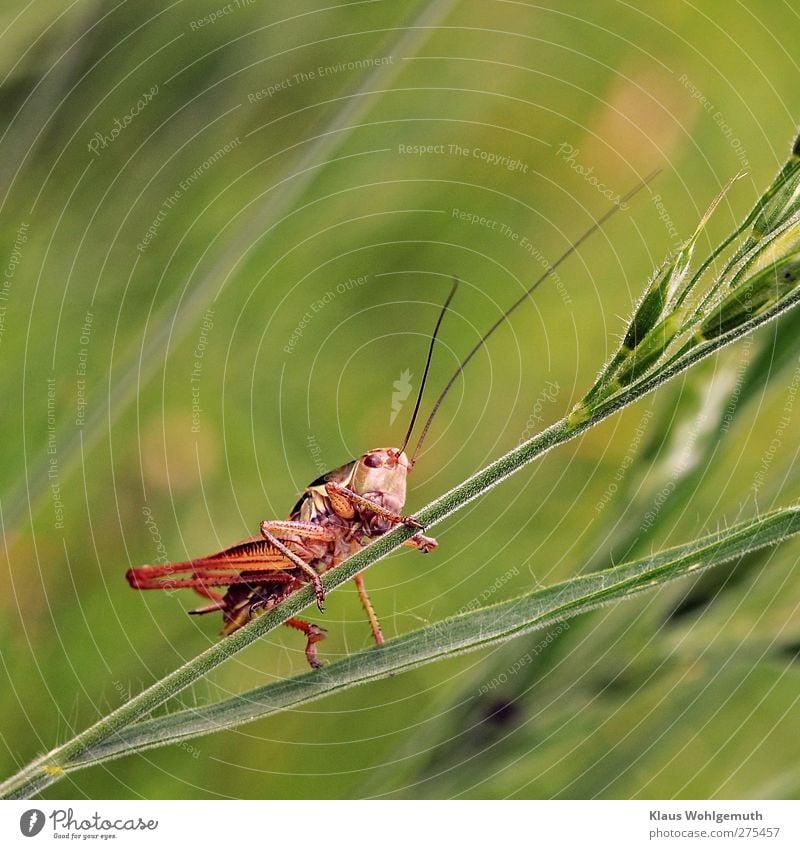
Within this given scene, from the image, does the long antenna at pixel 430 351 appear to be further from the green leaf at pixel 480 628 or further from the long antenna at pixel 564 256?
the green leaf at pixel 480 628

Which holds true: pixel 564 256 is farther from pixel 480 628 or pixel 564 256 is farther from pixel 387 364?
pixel 480 628

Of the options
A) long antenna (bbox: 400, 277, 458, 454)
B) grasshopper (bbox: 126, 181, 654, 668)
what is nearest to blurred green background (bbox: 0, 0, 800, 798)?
long antenna (bbox: 400, 277, 458, 454)

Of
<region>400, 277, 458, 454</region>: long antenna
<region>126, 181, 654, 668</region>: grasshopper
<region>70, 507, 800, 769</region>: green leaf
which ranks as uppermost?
<region>400, 277, 458, 454</region>: long antenna

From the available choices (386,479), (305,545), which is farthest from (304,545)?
(386,479)

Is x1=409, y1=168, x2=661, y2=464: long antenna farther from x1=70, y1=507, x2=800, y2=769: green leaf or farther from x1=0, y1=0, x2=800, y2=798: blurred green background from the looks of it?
x1=70, y1=507, x2=800, y2=769: green leaf

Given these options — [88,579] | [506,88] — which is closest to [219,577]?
[88,579]

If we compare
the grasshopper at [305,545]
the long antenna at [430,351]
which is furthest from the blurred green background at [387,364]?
the grasshopper at [305,545]
